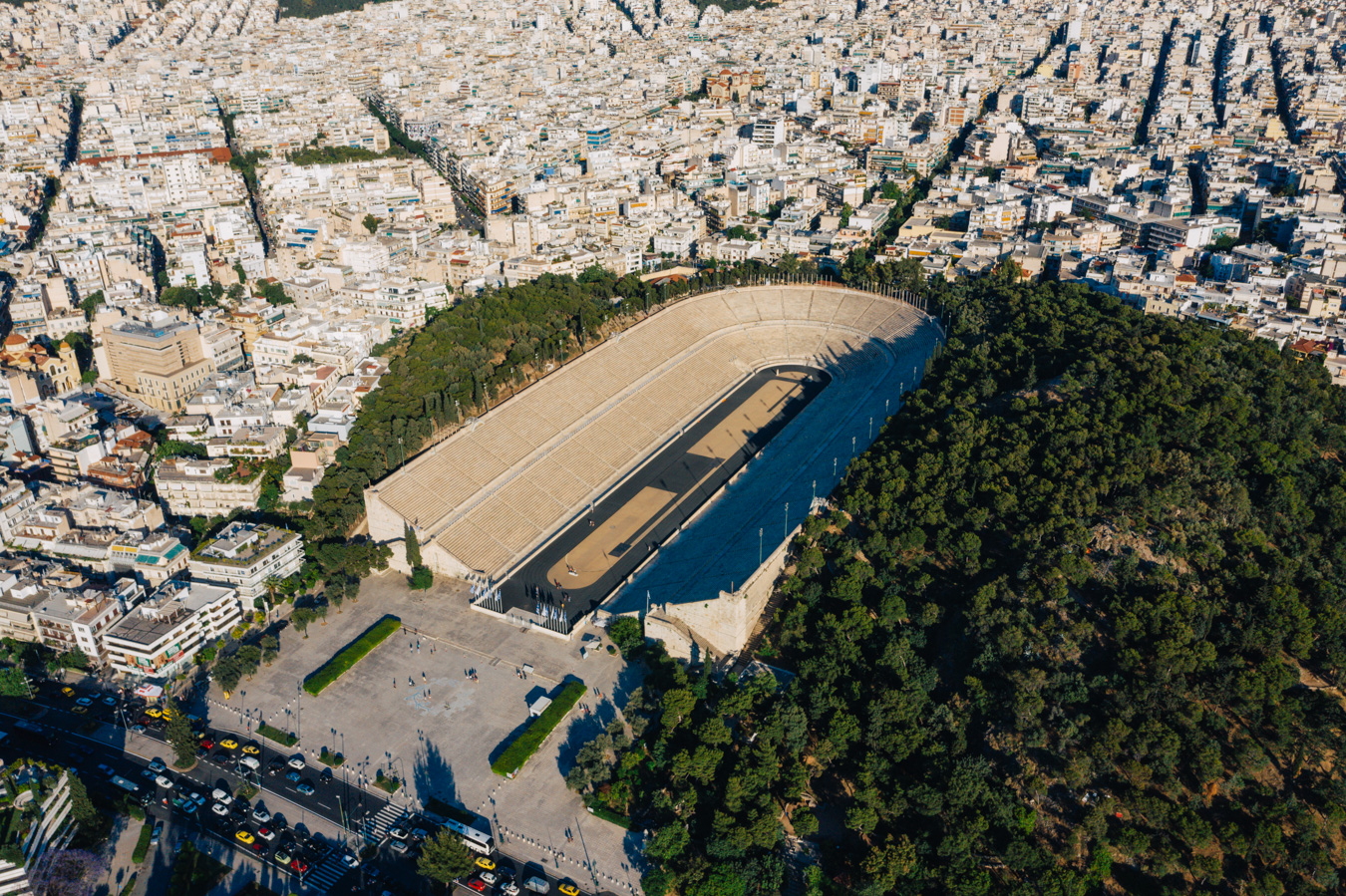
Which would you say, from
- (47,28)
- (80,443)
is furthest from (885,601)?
(47,28)

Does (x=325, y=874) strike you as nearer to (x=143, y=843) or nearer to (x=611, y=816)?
(x=143, y=843)

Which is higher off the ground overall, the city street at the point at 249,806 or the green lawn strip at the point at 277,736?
A: the green lawn strip at the point at 277,736

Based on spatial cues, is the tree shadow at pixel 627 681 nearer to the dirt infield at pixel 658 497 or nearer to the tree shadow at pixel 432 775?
the dirt infield at pixel 658 497

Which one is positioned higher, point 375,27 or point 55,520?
point 375,27

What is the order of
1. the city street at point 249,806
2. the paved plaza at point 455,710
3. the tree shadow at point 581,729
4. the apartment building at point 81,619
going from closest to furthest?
the city street at point 249,806 → the paved plaza at point 455,710 → the tree shadow at point 581,729 → the apartment building at point 81,619

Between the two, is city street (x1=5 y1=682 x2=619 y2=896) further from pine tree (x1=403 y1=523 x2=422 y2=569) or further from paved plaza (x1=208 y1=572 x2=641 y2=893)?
pine tree (x1=403 y1=523 x2=422 y2=569)

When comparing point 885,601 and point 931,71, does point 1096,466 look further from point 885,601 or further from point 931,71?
point 931,71

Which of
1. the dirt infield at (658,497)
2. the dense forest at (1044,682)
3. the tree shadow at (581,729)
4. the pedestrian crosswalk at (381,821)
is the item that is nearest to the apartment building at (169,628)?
the dirt infield at (658,497)
